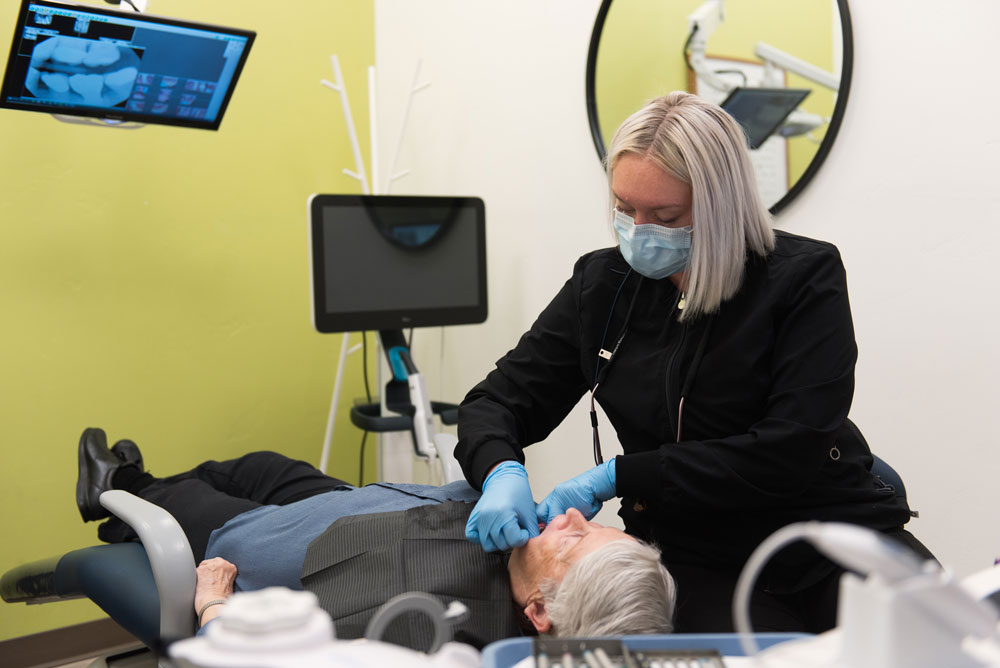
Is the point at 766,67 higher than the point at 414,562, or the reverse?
the point at 766,67

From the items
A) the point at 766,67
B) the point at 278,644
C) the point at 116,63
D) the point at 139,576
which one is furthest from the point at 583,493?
the point at 116,63

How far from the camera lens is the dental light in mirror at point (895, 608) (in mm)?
617

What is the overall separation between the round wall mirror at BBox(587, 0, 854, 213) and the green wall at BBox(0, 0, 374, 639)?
1.20 m

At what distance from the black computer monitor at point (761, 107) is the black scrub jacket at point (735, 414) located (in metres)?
0.65

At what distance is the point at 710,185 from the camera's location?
142cm

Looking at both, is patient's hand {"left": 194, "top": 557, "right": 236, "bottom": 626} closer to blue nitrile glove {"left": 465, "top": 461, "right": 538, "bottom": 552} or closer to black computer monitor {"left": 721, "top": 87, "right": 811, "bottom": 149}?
blue nitrile glove {"left": 465, "top": 461, "right": 538, "bottom": 552}

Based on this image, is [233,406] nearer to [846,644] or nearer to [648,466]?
[648,466]

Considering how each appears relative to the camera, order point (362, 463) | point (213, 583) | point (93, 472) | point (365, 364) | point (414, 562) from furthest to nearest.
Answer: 1. point (362, 463)
2. point (365, 364)
3. point (93, 472)
4. point (213, 583)
5. point (414, 562)

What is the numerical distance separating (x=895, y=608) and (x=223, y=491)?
186 cm

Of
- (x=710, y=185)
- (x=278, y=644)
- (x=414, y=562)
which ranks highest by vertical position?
(x=710, y=185)

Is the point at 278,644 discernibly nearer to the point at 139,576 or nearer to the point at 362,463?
the point at 139,576

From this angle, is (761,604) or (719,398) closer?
(761,604)

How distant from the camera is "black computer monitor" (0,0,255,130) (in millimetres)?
2020

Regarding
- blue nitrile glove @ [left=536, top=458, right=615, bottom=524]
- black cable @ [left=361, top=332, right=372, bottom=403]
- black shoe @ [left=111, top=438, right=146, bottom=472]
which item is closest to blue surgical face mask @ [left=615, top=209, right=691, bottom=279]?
blue nitrile glove @ [left=536, top=458, right=615, bottom=524]
